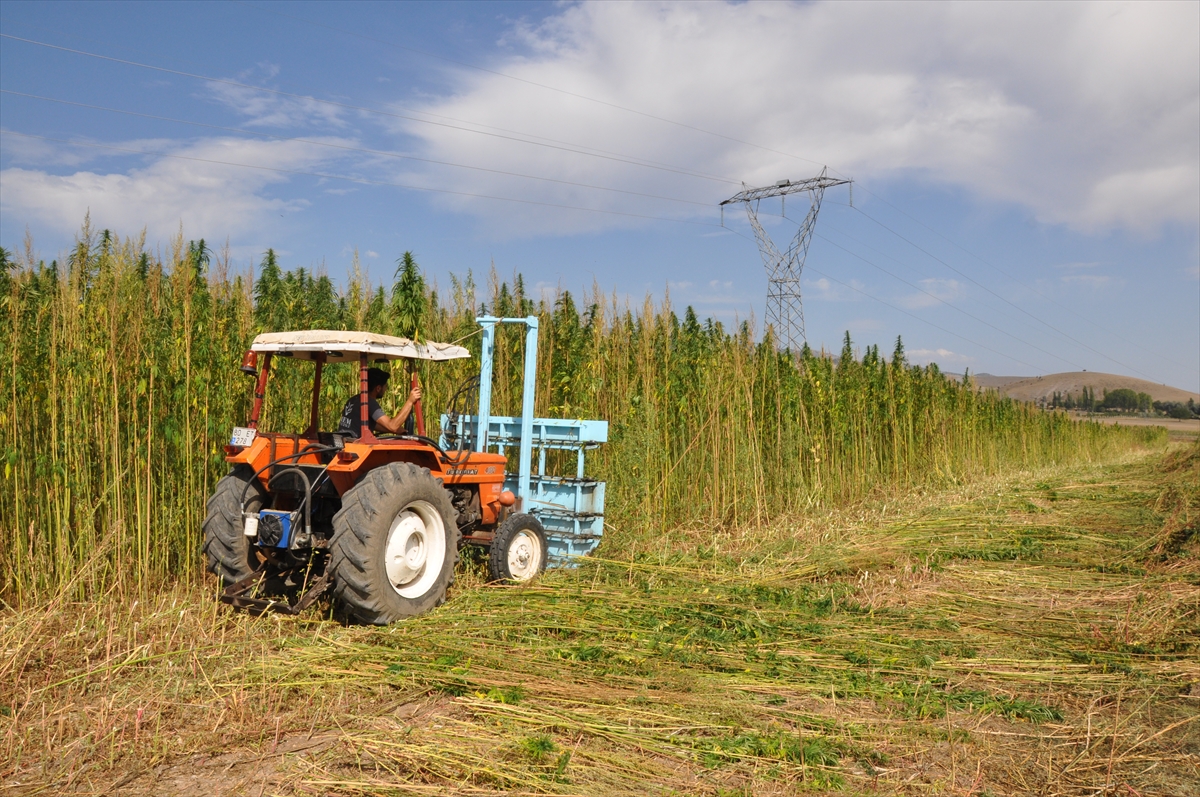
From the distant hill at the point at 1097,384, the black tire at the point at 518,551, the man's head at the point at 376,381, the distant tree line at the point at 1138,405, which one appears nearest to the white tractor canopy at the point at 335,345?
the man's head at the point at 376,381

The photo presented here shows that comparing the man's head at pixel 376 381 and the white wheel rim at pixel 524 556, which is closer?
the man's head at pixel 376 381

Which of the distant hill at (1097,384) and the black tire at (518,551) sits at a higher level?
the distant hill at (1097,384)

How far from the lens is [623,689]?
4.31 m

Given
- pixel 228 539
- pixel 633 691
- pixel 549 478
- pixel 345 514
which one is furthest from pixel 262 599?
pixel 549 478

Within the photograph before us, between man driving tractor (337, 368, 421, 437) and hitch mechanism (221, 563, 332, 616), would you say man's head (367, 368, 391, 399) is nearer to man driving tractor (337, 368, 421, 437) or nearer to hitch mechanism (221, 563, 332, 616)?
man driving tractor (337, 368, 421, 437)

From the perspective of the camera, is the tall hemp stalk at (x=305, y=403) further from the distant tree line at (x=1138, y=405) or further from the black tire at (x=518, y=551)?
the distant tree line at (x=1138, y=405)

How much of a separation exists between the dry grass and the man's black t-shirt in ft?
4.29

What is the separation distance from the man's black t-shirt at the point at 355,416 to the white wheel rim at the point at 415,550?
0.68m

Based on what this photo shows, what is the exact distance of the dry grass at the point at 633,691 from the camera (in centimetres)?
338

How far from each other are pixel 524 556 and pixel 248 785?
378cm

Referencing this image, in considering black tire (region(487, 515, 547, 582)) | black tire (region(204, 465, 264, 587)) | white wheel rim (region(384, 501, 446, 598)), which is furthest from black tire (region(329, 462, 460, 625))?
black tire (region(204, 465, 264, 587))

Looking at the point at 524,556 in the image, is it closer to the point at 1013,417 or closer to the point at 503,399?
the point at 503,399

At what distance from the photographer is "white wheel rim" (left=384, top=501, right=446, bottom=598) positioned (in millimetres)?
5512

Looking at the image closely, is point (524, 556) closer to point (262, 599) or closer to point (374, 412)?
point (374, 412)
